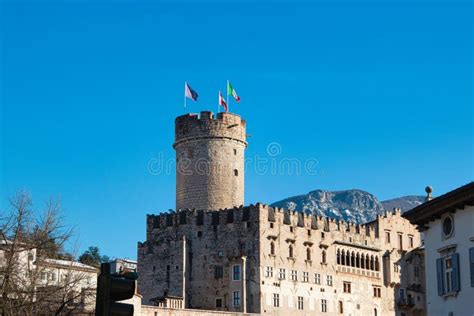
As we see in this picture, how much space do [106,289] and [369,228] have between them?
9001cm

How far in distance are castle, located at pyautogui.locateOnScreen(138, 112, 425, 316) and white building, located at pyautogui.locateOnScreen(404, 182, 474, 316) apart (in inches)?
1815

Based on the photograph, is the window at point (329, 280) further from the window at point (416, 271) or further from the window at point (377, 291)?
the window at point (416, 271)

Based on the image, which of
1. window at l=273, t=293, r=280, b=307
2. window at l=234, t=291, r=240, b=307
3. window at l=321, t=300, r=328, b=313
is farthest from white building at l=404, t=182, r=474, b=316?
window at l=321, t=300, r=328, b=313

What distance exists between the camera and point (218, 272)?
88188 millimetres

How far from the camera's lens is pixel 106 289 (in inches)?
446

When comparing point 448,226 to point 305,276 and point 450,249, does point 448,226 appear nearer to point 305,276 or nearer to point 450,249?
point 450,249

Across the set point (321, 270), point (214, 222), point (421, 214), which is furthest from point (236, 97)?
point (421, 214)

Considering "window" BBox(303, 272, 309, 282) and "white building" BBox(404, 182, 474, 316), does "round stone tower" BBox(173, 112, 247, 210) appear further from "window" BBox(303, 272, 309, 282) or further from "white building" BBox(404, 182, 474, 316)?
"white building" BBox(404, 182, 474, 316)

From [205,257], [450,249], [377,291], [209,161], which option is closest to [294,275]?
[205,257]

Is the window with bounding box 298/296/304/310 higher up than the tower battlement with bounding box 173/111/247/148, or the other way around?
the tower battlement with bounding box 173/111/247/148

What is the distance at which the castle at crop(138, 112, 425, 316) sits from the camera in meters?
87.4

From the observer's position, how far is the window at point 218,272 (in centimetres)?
8788

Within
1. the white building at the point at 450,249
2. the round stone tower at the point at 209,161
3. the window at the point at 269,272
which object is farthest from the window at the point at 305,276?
the white building at the point at 450,249

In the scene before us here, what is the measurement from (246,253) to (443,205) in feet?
165
